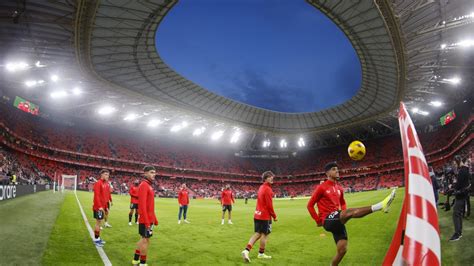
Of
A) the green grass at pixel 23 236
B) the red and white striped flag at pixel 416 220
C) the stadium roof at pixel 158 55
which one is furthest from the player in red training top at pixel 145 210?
the stadium roof at pixel 158 55

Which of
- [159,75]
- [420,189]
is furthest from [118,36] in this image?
[420,189]

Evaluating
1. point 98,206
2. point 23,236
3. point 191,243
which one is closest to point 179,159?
point 191,243

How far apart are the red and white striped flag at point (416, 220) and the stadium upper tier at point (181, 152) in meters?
45.1

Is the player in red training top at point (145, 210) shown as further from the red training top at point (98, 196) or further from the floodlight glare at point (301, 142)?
the floodlight glare at point (301, 142)

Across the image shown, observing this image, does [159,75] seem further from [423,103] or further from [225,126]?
[423,103]

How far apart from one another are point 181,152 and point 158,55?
39.1 m

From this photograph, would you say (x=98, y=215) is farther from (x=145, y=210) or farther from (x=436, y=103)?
(x=436, y=103)

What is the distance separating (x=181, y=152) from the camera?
70.4 m

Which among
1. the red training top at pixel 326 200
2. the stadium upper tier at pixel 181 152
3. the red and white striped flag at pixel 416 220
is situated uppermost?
the stadium upper tier at pixel 181 152

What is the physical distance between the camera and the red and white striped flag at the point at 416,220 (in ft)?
4.88

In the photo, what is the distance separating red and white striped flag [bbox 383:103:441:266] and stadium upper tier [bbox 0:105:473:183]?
45056 mm

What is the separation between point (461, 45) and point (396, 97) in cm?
1276

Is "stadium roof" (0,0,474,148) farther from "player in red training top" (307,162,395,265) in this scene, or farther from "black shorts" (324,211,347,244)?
"black shorts" (324,211,347,244)

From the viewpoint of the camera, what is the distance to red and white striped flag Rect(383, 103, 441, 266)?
58.5 inches
